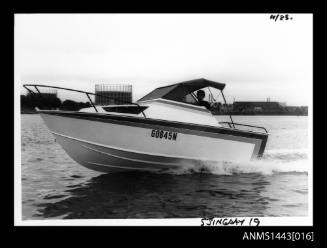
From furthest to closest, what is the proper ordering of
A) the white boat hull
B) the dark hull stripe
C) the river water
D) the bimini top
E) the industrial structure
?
the bimini top
the white boat hull
the dark hull stripe
the industrial structure
the river water

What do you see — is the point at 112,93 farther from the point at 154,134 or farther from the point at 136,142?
the point at 154,134

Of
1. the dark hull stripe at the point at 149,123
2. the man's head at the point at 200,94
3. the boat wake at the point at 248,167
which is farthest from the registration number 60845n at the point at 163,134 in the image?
the man's head at the point at 200,94

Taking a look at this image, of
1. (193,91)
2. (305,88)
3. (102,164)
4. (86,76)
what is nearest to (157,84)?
(193,91)

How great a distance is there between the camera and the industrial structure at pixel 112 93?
9211 millimetres

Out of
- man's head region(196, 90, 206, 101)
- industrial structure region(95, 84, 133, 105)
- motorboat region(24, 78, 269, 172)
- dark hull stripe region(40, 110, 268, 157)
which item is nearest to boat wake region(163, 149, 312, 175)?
motorboat region(24, 78, 269, 172)

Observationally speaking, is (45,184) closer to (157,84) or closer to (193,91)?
(157,84)

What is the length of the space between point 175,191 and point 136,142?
1604 millimetres

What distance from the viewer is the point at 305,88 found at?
Result: 8523mm

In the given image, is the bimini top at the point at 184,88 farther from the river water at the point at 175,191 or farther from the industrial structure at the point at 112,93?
the river water at the point at 175,191

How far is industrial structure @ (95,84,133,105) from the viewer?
9.21 metres

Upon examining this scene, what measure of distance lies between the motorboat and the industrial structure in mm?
204

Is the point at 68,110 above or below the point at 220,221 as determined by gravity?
above

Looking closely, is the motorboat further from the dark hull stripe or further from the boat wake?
the boat wake

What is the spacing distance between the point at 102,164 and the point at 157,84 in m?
2.63
